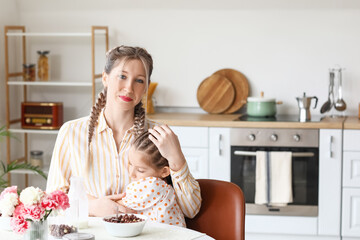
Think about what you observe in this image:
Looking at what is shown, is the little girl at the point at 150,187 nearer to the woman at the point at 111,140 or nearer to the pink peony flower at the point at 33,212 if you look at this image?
the woman at the point at 111,140

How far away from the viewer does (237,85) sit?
464 centimetres

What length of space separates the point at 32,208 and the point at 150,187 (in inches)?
23.6

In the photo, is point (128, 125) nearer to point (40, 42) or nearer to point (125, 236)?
point (125, 236)

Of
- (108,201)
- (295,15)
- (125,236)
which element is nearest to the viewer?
(125,236)

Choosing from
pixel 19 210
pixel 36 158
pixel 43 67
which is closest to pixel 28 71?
pixel 43 67

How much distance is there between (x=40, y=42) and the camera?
4930mm

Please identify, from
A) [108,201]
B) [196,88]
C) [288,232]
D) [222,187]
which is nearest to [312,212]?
[288,232]

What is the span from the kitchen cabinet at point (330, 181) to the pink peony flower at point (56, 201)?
2.53m

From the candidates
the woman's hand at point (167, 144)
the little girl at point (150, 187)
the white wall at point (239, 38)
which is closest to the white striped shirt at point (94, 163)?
the little girl at point (150, 187)

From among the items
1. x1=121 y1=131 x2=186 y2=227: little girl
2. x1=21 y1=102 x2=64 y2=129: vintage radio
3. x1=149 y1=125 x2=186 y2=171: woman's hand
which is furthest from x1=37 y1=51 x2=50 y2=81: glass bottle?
x1=149 y1=125 x2=186 y2=171: woman's hand

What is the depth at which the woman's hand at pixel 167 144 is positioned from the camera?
7.41 feet

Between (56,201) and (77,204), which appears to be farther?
(77,204)

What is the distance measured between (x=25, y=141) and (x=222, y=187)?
2.86 m

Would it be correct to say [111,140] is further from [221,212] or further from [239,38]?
[239,38]
